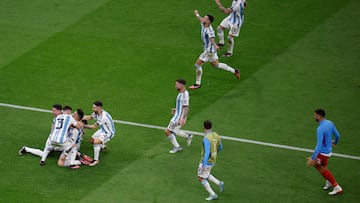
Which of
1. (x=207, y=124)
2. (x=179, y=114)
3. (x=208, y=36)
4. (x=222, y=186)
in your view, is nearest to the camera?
(x=207, y=124)

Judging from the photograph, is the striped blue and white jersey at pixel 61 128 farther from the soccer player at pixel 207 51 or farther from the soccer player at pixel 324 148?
the soccer player at pixel 324 148

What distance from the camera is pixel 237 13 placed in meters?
31.7

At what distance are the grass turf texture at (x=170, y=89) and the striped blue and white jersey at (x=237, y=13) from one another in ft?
3.79

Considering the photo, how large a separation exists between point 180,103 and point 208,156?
2874mm

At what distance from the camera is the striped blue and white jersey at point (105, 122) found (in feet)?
84.0

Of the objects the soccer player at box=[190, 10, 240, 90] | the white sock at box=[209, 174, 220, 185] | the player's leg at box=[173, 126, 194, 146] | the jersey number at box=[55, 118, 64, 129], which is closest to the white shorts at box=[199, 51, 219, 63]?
the soccer player at box=[190, 10, 240, 90]

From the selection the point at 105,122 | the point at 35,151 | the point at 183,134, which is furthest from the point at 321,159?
the point at 35,151

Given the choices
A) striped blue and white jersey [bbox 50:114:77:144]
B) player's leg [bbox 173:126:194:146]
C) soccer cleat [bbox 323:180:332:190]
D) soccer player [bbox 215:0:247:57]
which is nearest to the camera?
soccer cleat [bbox 323:180:332:190]

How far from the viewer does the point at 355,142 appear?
26906 mm

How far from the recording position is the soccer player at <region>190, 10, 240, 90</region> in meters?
29.0

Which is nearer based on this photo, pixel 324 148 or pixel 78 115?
pixel 324 148

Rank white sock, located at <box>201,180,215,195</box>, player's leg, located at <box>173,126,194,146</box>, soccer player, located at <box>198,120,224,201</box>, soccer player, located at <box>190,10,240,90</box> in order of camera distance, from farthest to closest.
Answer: soccer player, located at <box>190,10,240,90</box>, player's leg, located at <box>173,126,194,146</box>, white sock, located at <box>201,180,215,195</box>, soccer player, located at <box>198,120,224,201</box>

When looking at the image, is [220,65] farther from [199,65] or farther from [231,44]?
[231,44]

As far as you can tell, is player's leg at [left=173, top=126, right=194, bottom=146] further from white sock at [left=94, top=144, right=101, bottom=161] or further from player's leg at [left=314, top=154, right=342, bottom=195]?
player's leg at [left=314, top=154, right=342, bottom=195]
